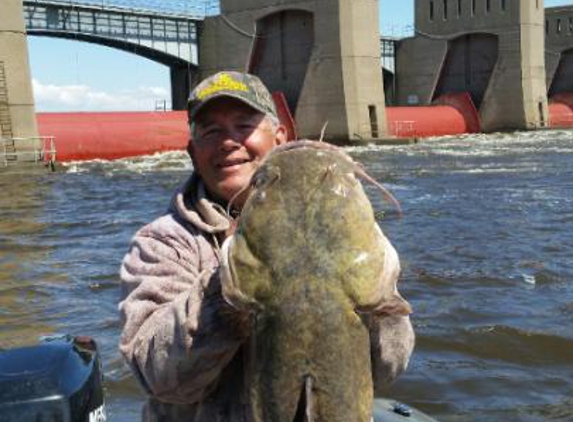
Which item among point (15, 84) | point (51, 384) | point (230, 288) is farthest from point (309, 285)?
point (15, 84)

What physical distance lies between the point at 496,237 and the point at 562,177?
848 cm

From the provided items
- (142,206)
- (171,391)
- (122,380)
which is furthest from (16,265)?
(171,391)

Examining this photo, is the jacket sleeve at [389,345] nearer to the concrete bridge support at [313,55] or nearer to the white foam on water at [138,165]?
the white foam on water at [138,165]

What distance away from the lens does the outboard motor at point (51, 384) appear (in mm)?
2354

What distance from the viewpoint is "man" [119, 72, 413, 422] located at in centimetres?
164

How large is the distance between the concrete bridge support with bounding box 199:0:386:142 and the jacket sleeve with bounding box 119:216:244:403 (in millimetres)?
28552

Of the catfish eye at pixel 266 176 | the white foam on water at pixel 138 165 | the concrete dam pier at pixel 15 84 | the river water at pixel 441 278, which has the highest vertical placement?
the concrete dam pier at pixel 15 84

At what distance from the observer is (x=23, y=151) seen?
2177 centimetres

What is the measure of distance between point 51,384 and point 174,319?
989mm

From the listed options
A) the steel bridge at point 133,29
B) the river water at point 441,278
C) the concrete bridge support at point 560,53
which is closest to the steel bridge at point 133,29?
the steel bridge at point 133,29

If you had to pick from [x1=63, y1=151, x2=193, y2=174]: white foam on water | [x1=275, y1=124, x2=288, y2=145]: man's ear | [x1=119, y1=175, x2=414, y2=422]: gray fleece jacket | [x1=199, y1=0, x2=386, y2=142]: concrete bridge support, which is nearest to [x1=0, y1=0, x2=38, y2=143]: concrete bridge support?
[x1=63, y1=151, x2=193, y2=174]: white foam on water

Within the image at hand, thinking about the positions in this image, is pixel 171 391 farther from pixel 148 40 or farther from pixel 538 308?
pixel 148 40

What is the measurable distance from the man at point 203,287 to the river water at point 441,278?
261 centimetres

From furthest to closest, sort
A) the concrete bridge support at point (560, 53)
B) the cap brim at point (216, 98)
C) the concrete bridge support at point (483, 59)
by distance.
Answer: the concrete bridge support at point (560, 53) → the concrete bridge support at point (483, 59) → the cap brim at point (216, 98)
